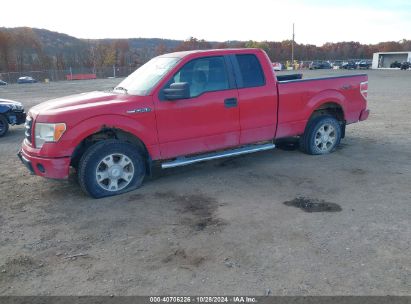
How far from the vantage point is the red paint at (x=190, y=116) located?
495 centimetres

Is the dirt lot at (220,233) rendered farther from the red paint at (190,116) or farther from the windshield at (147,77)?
the windshield at (147,77)

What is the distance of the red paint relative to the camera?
4949 mm

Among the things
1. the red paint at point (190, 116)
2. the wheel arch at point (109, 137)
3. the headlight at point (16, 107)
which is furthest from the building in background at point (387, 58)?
the wheel arch at point (109, 137)

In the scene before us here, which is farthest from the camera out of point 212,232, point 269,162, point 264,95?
point 269,162

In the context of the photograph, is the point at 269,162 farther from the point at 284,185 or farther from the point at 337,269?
the point at 337,269

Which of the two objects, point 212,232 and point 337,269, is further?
point 212,232

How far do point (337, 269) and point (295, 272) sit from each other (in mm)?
369

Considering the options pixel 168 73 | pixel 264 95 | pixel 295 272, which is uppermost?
pixel 168 73

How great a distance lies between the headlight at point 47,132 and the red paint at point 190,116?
0.06m

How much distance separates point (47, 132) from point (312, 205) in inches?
139

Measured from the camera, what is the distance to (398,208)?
451 centimetres

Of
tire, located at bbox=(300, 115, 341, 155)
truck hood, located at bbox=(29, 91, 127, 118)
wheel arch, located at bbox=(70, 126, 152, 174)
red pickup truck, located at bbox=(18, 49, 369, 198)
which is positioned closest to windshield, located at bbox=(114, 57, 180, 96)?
red pickup truck, located at bbox=(18, 49, 369, 198)

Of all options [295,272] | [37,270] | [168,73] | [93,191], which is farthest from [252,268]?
[168,73]

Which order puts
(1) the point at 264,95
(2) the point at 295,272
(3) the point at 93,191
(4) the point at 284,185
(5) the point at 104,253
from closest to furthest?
(2) the point at 295,272 → (5) the point at 104,253 → (3) the point at 93,191 → (4) the point at 284,185 → (1) the point at 264,95
